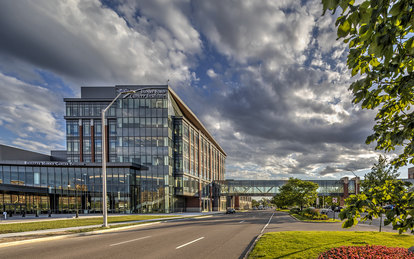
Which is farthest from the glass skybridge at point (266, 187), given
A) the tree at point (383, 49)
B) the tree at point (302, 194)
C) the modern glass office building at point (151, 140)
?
the tree at point (383, 49)

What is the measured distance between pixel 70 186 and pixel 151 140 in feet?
58.4

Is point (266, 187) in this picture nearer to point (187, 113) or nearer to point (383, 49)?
point (187, 113)

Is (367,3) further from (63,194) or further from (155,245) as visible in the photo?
(63,194)

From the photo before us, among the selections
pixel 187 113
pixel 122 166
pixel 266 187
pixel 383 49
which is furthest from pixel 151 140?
pixel 383 49

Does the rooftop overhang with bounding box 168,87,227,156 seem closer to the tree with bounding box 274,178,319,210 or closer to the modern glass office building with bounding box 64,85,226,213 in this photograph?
the modern glass office building with bounding box 64,85,226,213

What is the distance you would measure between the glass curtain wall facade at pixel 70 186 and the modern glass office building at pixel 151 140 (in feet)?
11.3

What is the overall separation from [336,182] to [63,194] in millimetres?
66240

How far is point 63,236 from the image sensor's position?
16.2 metres

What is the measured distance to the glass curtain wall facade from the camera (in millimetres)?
47656

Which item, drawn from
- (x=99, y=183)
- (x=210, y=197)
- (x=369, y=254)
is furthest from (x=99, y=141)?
(x=369, y=254)

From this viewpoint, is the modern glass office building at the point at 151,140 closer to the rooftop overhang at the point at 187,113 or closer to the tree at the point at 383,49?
the rooftop overhang at the point at 187,113

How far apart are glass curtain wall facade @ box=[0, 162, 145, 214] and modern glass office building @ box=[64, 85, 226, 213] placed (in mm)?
3435

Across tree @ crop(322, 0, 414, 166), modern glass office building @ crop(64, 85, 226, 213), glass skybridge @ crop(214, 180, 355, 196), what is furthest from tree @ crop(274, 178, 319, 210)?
tree @ crop(322, 0, 414, 166)

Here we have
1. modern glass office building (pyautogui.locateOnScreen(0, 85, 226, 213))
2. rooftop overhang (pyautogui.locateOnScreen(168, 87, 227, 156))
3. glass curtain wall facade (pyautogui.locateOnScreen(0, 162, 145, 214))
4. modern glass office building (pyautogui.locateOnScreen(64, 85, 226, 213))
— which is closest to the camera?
glass curtain wall facade (pyautogui.locateOnScreen(0, 162, 145, 214))
